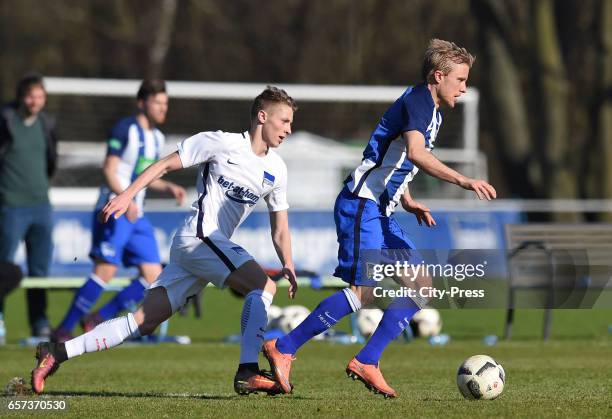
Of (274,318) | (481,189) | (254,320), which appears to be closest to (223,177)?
(254,320)

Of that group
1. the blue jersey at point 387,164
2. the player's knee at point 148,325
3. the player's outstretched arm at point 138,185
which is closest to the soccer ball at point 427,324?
the blue jersey at point 387,164

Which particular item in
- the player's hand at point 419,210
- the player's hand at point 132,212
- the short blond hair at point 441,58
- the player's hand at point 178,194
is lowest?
the player's hand at point 132,212

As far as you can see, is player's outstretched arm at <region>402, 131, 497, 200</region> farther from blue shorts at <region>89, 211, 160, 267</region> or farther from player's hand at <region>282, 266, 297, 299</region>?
blue shorts at <region>89, 211, 160, 267</region>

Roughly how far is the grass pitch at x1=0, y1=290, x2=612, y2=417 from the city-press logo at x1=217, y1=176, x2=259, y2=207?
3.74 ft

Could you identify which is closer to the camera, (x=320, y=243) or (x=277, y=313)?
(x=277, y=313)

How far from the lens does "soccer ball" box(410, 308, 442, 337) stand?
13531mm

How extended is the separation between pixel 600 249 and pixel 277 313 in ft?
10.6

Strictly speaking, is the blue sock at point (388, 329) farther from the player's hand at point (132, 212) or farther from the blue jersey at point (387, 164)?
the player's hand at point (132, 212)

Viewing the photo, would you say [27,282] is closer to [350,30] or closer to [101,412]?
[101,412]

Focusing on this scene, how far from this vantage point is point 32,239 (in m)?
13.4

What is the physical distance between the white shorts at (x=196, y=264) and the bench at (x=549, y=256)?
3.67 meters

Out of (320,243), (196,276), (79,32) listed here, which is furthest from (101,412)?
(79,32)

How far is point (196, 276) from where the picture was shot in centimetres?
809

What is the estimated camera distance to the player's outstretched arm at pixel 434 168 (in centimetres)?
741
